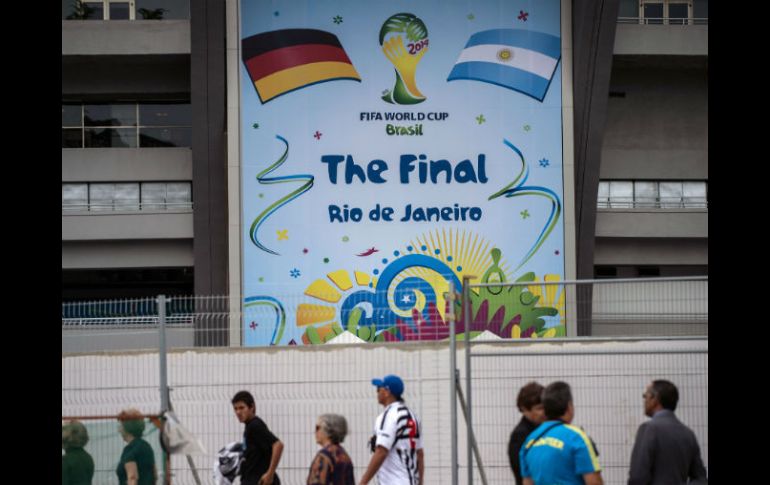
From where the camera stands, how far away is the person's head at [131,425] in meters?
11.6

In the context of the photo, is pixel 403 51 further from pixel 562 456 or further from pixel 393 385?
pixel 562 456

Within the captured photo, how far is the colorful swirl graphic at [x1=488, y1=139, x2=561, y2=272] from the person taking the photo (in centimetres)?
2691

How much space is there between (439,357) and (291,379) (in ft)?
6.21

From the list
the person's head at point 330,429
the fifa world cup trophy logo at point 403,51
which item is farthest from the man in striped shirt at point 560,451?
the fifa world cup trophy logo at point 403,51

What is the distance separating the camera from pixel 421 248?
1052 inches

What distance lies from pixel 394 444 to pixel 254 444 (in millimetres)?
1910

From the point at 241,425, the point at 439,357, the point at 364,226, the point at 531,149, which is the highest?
the point at 531,149

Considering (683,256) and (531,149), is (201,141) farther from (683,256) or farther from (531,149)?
(683,256)

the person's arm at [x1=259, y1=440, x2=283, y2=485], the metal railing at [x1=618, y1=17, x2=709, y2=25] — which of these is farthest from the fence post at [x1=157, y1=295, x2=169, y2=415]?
the metal railing at [x1=618, y1=17, x2=709, y2=25]

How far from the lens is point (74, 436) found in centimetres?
1139
